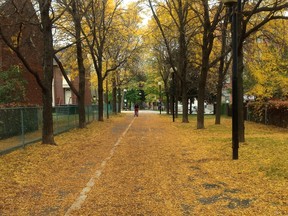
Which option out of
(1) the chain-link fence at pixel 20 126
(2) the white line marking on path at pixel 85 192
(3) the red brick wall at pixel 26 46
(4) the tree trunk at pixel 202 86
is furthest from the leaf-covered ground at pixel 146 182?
(4) the tree trunk at pixel 202 86

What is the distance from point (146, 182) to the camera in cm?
812

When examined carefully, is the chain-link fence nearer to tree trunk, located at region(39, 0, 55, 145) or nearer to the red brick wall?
tree trunk, located at region(39, 0, 55, 145)

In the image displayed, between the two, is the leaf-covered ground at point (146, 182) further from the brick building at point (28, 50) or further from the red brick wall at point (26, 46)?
the brick building at point (28, 50)

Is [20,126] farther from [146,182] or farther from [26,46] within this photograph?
[26,46]

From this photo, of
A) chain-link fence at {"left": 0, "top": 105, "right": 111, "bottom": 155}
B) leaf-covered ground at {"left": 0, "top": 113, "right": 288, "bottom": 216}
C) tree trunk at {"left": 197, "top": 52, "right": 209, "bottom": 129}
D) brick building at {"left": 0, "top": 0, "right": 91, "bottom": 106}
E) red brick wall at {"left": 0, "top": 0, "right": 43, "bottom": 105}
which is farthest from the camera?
tree trunk at {"left": 197, "top": 52, "right": 209, "bottom": 129}

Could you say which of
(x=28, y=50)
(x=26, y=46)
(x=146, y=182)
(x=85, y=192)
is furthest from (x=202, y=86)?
(x=85, y=192)

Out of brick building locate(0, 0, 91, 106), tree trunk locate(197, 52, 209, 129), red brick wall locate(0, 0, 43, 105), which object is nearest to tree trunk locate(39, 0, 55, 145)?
brick building locate(0, 0, 91, 106)

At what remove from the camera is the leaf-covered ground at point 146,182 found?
6238mm

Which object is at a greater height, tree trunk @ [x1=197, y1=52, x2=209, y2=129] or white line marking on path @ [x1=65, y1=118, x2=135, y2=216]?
tree trunk @ [x1=197, y1=52, x2=209, y2=129]

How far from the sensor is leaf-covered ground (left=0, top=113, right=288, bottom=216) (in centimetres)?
624

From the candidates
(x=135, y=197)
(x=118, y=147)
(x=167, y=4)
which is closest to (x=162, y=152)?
(x=118, y=147)

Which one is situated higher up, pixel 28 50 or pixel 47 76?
pixel 28 50

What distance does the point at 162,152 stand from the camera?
12.8m

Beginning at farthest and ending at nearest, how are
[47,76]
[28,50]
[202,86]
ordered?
[28,50], [202,86], [47,76]
